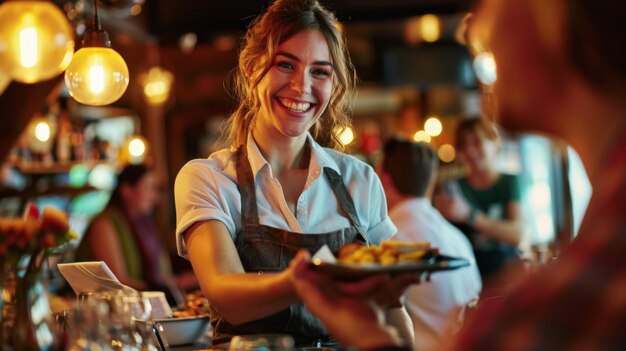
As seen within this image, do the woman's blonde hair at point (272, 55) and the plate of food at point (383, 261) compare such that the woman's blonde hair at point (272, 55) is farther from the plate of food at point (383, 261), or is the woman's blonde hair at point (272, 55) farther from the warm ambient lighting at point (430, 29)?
the warm ambient lighting at point (430, 29)

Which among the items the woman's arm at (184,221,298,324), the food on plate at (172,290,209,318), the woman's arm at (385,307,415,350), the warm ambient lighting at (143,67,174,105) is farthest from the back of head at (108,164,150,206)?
the woman's arm at (385,307,415,350)

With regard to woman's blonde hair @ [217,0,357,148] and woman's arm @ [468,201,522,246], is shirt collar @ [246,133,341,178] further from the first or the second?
woman's arm @ [468,201,522,246]

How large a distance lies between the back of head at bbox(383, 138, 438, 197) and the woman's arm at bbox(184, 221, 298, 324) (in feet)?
7.05

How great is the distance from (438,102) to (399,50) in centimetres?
173

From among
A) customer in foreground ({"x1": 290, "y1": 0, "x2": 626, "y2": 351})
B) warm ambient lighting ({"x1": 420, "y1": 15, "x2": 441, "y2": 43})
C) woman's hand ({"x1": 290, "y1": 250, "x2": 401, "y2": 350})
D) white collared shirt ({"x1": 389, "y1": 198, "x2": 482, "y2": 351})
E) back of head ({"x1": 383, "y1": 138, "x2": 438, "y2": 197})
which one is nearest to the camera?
customer in foreground ({"x1": 290, "y1": 0, "x2": 626, "y2": 351})

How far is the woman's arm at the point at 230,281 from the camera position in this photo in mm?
2064

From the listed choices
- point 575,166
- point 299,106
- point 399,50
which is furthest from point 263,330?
point 399,50

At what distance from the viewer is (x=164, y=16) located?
5617mm

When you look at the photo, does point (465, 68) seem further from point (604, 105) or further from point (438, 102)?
point (604, 105)

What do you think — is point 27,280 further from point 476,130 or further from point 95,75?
point 476,130

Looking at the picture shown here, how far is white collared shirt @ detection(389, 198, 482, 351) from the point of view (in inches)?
162

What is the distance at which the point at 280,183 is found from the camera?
2.65 metres

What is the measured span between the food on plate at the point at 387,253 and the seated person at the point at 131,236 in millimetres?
4030

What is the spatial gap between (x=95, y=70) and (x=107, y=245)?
3109mm
